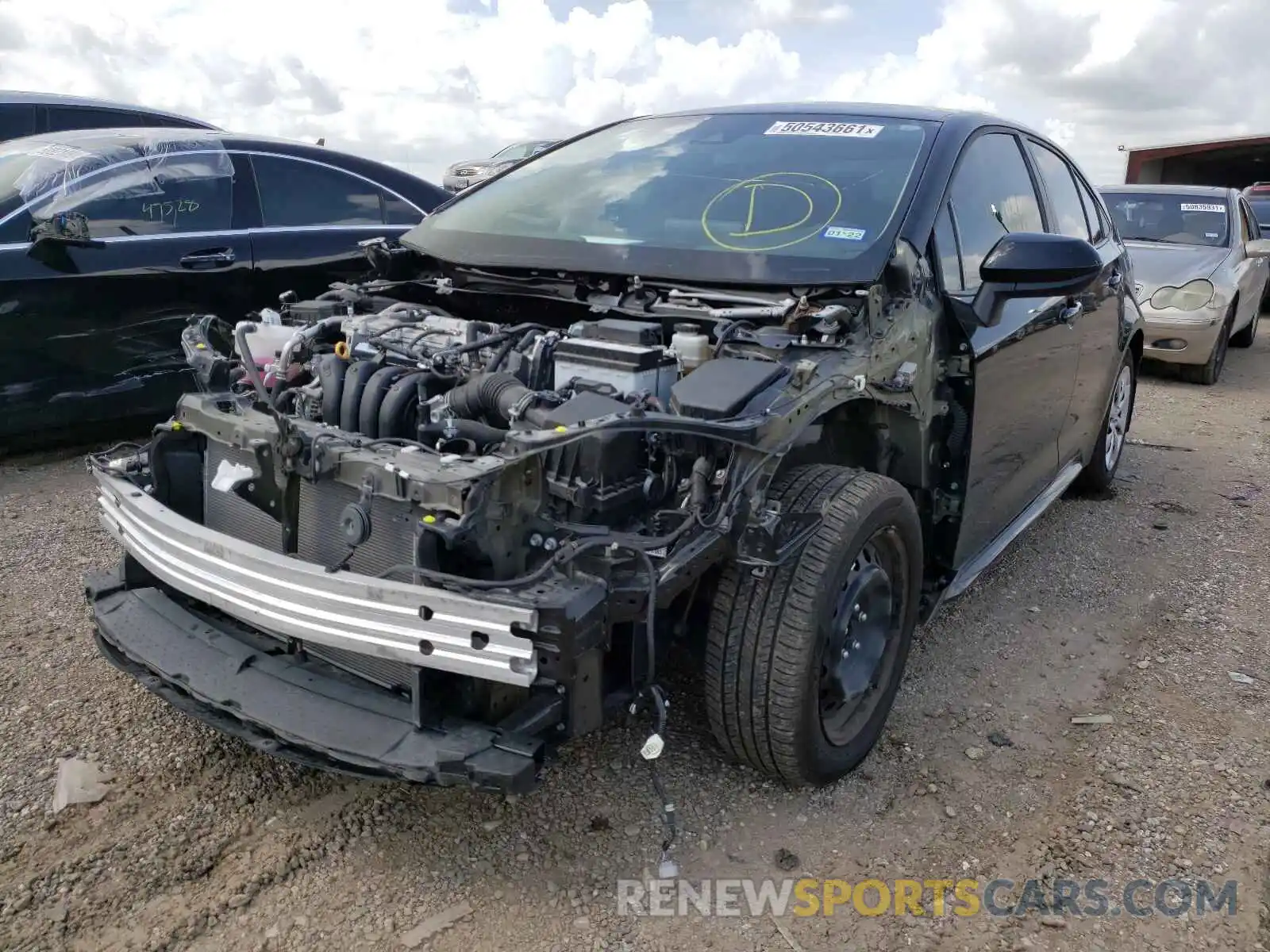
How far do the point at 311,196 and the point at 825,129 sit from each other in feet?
11.1

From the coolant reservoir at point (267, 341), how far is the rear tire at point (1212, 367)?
7.66 m

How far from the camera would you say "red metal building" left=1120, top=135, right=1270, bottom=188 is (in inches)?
650

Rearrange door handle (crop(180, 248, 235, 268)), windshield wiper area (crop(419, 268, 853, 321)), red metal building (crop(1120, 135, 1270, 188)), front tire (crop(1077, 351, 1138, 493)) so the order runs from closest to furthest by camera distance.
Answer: windshield wiper area (crop(419, 268, 853, 321)), front tire (crop(1077, 351, 1138, 493)), door handle (crop(180, 248, 235, 268)), red metal building (crop(1120, 135, 1270, 188))

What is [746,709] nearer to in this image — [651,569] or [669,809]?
[669,809]

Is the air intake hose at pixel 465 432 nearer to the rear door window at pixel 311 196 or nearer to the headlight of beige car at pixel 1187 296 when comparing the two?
the rear door window at pixel 311 196

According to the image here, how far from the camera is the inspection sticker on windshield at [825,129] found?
3.33 metres

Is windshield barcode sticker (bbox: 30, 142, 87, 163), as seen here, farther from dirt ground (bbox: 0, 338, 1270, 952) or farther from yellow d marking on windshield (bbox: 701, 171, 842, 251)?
yellow d marking on windshield (bbox: 701, 171, 842, 251)

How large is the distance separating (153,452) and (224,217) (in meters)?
3.00

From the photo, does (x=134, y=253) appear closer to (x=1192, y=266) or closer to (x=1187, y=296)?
(x=1187, y=296)

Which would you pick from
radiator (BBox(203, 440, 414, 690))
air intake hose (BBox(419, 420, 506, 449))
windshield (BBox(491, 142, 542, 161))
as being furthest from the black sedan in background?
windshield (BBox(491, 142, 542, 161))

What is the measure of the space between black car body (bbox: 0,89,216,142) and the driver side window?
17.6ft

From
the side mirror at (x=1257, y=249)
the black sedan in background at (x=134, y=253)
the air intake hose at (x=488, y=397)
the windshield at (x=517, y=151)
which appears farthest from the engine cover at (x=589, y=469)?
the windshield at (x=517, y=151)

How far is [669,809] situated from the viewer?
233 centimetres

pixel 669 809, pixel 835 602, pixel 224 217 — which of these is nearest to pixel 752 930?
pixel 669 809
